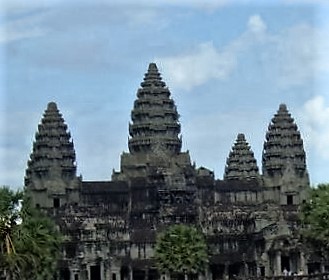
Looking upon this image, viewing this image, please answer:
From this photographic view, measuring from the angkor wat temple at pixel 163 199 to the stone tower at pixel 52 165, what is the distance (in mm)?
121

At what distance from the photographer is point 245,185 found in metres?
144

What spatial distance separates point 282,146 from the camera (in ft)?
488

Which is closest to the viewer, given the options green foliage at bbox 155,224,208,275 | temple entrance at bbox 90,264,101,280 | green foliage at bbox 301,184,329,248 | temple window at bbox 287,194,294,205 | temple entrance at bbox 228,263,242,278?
green foliage at bbox 301,184,329,248

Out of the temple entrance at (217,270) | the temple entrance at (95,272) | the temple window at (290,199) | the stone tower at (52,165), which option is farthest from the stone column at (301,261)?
the stone tower at (52,165)

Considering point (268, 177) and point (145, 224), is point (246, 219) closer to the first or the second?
point (145, 224)

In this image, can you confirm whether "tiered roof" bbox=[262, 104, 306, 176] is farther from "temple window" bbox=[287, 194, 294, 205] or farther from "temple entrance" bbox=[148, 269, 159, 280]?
"temple entrance" bbox=[148, 269, 159, 280]

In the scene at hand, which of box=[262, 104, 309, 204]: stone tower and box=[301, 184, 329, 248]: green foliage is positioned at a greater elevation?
box=[262, 104, 309, 204]: stone tower

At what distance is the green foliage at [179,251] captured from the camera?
305ft

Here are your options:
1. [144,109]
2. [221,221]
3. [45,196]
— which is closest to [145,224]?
[221,221]

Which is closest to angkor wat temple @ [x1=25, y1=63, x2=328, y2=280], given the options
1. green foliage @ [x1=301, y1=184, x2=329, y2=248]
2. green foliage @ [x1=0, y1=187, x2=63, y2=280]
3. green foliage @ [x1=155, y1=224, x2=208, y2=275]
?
green foliage @ [x1=155, y1=224, x2=208, y2=275]

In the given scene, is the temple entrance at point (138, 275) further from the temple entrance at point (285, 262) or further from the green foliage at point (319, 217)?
the green foliage at point (319, 217)

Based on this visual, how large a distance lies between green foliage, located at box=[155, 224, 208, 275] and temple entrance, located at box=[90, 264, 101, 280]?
1742 centimetres

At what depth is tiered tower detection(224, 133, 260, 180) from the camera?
16500 centimetres

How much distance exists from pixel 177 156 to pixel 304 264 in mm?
41442
